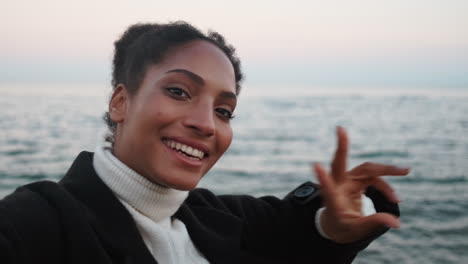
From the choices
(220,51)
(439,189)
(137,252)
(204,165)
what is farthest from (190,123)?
(439,189)

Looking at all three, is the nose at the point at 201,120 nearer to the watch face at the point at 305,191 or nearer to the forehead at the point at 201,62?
the forehead at the point at 201,62

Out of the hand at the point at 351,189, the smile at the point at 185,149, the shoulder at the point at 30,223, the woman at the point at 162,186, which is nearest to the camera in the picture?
the shoulder at the point at 30,223

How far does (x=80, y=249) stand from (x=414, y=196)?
22.9 feet

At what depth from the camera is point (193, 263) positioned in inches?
84.3

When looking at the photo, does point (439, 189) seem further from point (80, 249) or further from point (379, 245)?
point (80, 249)

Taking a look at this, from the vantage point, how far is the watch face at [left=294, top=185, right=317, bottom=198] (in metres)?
2.61

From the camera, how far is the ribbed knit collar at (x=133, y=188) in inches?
79.9

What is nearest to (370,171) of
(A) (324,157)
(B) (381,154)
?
(A) (324,157)

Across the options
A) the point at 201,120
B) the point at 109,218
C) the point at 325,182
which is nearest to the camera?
the point at 325,182

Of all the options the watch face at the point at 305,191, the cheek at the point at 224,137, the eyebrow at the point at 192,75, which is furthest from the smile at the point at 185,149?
the watch face at the point at 305,191

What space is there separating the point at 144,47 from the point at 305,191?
1132 mm

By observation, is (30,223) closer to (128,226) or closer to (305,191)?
(128,226)

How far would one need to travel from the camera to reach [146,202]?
206 cm

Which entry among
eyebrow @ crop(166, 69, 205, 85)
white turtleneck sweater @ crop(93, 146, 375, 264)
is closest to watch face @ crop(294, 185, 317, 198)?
white turtleneck sweater @ crop(93, 146, 375, 264)
